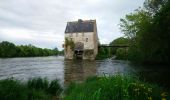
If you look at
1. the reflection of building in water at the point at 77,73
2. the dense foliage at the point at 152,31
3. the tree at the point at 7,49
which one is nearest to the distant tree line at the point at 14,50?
the tree at the point at 7,49

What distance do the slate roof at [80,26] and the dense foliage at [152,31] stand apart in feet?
42.0

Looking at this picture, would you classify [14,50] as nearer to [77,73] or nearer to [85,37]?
[85,37]

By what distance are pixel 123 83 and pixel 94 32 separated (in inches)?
2411

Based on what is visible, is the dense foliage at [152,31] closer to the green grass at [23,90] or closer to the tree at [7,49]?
the green grass at [23,90]

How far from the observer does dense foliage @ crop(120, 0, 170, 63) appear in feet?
85.2

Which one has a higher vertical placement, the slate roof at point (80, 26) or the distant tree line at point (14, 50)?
the slate roof at point (80, 26)

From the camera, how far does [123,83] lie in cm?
834

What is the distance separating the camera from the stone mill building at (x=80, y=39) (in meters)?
68.5

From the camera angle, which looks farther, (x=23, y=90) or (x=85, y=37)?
(x=85, y=37)

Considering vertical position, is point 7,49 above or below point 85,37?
below

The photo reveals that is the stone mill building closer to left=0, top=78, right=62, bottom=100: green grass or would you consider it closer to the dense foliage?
the dense foliage

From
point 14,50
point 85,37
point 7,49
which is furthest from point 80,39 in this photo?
point 14,50

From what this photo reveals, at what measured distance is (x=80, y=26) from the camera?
6925cm

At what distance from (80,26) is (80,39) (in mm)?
3402
